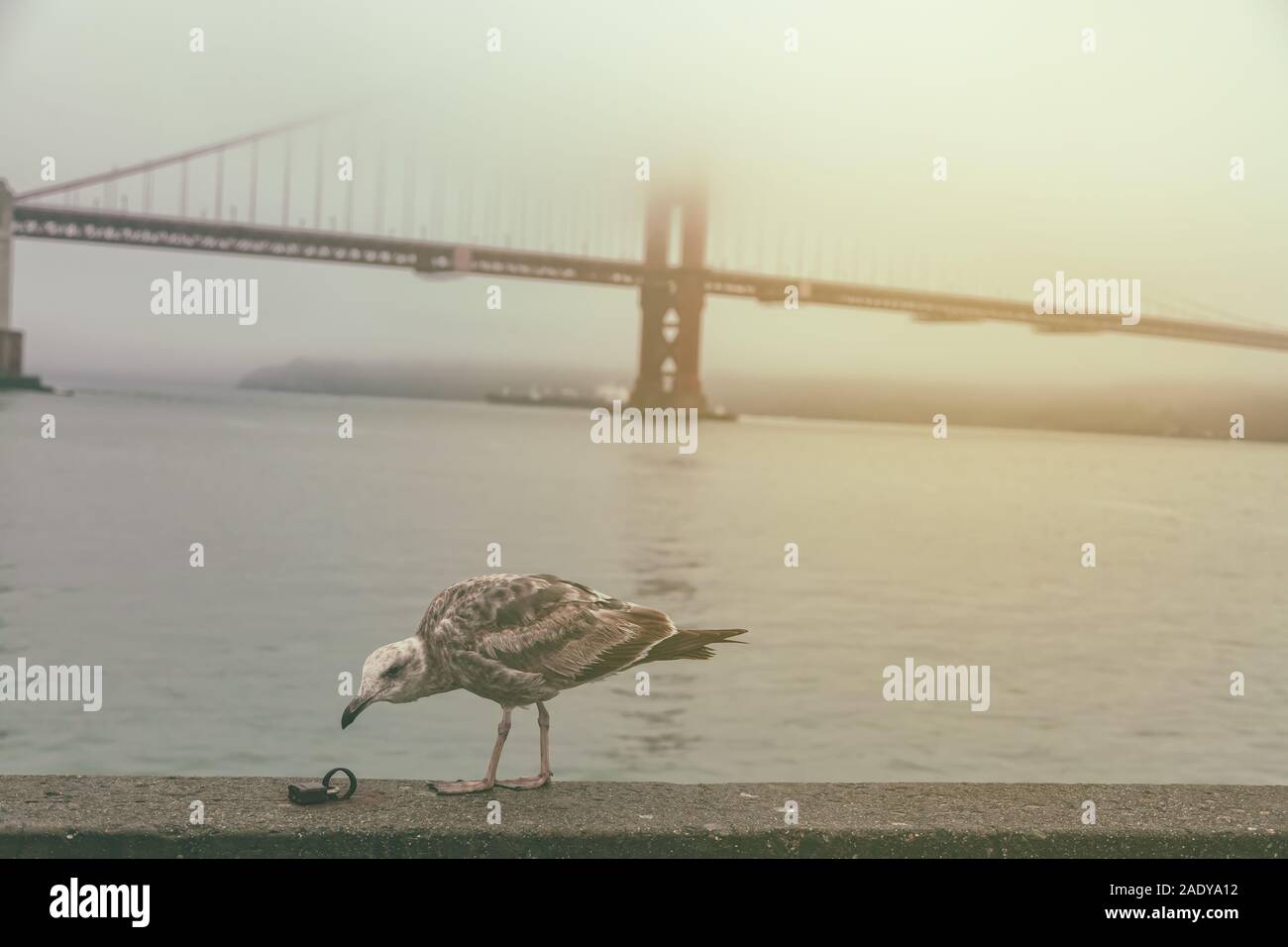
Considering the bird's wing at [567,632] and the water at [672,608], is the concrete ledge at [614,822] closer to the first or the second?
the bird's wing at [567,632]

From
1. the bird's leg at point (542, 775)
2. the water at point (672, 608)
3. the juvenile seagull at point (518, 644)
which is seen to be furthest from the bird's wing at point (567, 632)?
the water at point (672, 608)

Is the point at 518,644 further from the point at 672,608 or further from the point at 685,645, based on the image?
the point at 672,608

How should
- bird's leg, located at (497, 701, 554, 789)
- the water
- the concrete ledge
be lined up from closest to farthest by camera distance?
1. the concrete ledge
2. bird's leg, located at (497, 701, 554, 789)
3. the water

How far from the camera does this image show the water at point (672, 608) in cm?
880

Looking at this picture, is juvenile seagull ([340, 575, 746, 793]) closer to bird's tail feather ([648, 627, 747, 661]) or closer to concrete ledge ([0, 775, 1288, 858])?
bird's tail feather ([648, 627, 747, 661])

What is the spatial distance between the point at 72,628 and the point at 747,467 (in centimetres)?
3621

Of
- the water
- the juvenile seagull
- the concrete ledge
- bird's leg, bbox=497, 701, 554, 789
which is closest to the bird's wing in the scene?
the juvenile seagull

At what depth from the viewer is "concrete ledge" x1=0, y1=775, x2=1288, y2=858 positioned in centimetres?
278

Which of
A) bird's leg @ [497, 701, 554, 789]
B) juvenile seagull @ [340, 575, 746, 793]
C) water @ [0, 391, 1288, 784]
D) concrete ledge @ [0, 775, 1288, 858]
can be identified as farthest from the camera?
water @ [0, 391, 1288, 784]

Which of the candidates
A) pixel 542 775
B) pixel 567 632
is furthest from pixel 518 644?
pixel 542 775

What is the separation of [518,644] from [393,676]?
0.28 metres

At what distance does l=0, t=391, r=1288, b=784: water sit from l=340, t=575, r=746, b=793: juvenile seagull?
191 inches

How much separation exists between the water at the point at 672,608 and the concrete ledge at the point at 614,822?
4682 mm

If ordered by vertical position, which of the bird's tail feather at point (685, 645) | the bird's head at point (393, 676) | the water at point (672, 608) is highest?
the bird's tail feather at point (685, 645)
